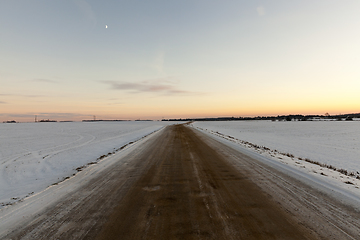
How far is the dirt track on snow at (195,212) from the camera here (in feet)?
10.7

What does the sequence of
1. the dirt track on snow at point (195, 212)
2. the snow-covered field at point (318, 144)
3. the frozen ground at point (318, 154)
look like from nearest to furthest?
the dirt track on snow at point (195, 212) < the frozen ground at point (318, 154) < the snow-covered field at point (318, 144)

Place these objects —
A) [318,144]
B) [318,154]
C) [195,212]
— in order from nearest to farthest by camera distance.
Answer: [195,212]
[318,154]
[318,144]

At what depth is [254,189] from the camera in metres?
5.36

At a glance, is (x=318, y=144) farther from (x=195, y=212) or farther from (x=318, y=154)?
(x=195, y=212)

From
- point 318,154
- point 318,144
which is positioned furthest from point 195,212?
point 318,144

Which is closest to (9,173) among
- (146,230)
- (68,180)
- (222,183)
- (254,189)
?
(68,180)

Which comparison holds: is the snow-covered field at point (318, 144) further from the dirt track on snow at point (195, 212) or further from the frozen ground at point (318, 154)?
the dirt track on snow at point (195, 212)

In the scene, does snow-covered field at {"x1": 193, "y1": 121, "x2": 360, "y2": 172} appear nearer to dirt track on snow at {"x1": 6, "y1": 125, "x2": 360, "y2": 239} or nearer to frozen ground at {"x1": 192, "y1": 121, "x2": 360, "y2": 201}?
frozen ground at {"x1": 192, "y1": 121, "x2": 360, "y2": 201}

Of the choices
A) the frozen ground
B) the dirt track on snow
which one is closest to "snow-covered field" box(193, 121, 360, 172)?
the frozen ground

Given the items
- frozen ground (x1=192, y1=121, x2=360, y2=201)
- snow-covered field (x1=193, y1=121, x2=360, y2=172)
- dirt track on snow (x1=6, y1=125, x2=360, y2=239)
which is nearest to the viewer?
dirt track on snow (x1=6, y1=125, x2=360, y2=239)

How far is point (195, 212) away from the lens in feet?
13.0

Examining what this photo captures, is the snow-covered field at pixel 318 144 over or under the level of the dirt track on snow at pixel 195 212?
under

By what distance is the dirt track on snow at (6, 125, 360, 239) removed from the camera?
3256mm

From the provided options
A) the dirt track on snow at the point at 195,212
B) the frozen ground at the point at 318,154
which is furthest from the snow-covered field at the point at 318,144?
the dirt track on snow at the point at 195,212
